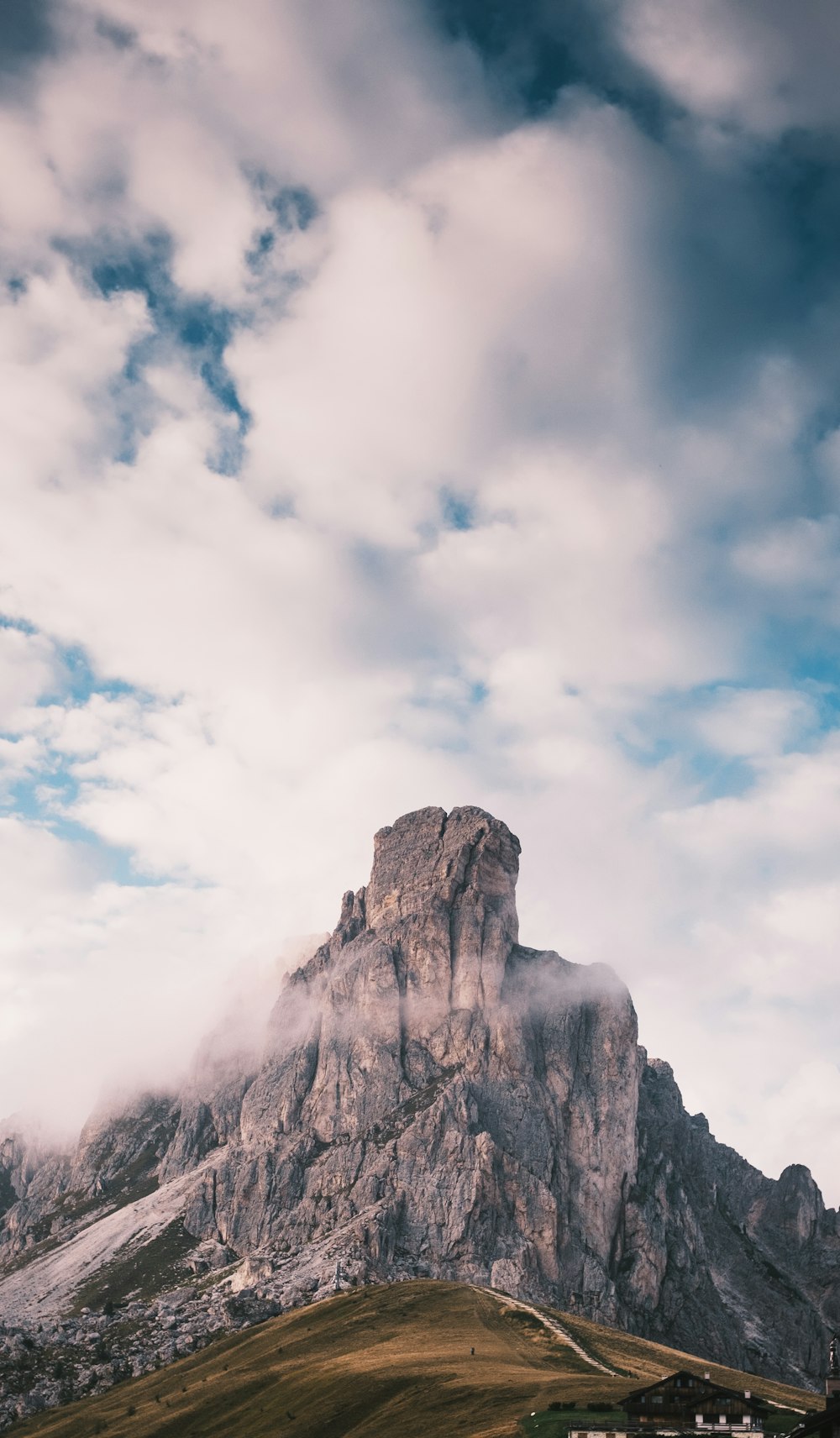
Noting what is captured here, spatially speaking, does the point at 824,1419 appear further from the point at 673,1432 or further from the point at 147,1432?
the point at 147,1432

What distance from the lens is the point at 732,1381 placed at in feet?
566

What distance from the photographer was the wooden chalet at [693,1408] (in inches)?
4547

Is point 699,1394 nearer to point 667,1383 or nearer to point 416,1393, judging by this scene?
point 667,1383

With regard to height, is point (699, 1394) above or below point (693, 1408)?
above

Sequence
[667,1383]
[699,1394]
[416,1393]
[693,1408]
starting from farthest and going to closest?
[416,1393] < [667,1383] < [699,1394] < [693,1408]

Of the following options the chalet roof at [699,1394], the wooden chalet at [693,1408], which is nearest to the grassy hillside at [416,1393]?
the wooden chalet at [693,1408]

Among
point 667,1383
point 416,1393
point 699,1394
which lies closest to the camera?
point 699,1394

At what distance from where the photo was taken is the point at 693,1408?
4626 inches

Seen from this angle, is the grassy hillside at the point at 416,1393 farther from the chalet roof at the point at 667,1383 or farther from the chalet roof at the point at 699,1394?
the chalet roof at the point at 699,1394

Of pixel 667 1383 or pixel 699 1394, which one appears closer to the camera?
pixel 699 1394

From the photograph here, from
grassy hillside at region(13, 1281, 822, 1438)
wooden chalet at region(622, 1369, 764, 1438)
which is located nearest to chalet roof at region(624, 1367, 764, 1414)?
wooden chalet at region(622, 1369, 764, 1438)

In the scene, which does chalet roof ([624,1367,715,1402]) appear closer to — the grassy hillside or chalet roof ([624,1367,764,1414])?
chalet roof ([624,1367,764,1414])

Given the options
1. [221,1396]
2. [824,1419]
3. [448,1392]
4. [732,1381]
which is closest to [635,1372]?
[732,1381]

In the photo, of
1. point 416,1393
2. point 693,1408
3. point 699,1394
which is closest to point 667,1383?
point 699,1394
